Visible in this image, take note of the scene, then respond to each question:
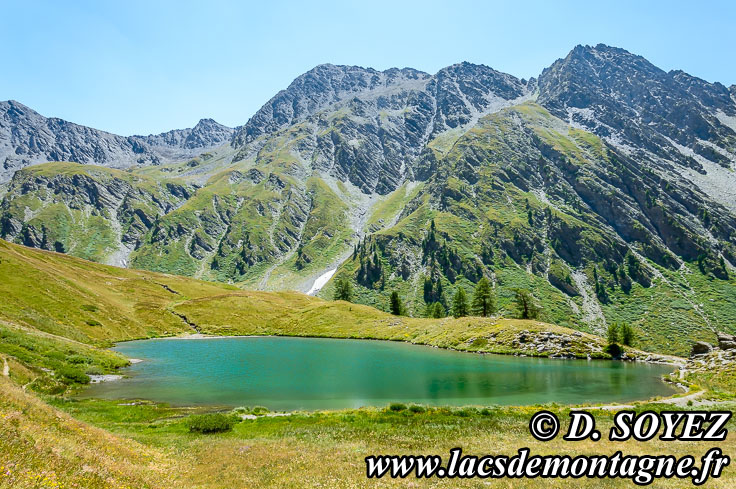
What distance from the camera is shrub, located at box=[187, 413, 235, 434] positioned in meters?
28.7

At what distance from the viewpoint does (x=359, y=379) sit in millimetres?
55219

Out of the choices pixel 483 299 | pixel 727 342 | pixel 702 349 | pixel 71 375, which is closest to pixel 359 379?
pixel 71 375

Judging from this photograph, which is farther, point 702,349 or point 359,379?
point 702,349

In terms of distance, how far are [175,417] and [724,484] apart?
37.9 metres

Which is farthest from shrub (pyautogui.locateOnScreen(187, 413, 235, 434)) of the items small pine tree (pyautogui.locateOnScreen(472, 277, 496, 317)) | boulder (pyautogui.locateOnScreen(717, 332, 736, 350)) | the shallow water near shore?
small pine tree (pyautogui.locateOnScreen(472, 277, 496, 317))

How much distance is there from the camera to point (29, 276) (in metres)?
83.8

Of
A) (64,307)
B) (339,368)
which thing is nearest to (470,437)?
(339,368)

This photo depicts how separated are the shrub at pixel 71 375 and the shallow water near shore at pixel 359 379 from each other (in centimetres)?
175

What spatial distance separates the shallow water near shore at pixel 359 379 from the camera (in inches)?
1727

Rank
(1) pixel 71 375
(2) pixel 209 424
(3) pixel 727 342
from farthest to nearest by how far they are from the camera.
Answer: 1. (3) pixel 727 342
2. (1) pixel 71 375
3. (2) pixel 209 424

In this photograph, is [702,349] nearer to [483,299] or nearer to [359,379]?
[483,299]

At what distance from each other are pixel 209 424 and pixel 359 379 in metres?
29.0

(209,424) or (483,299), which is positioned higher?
(209,424)

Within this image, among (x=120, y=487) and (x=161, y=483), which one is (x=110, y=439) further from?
(x=120, y=487)
